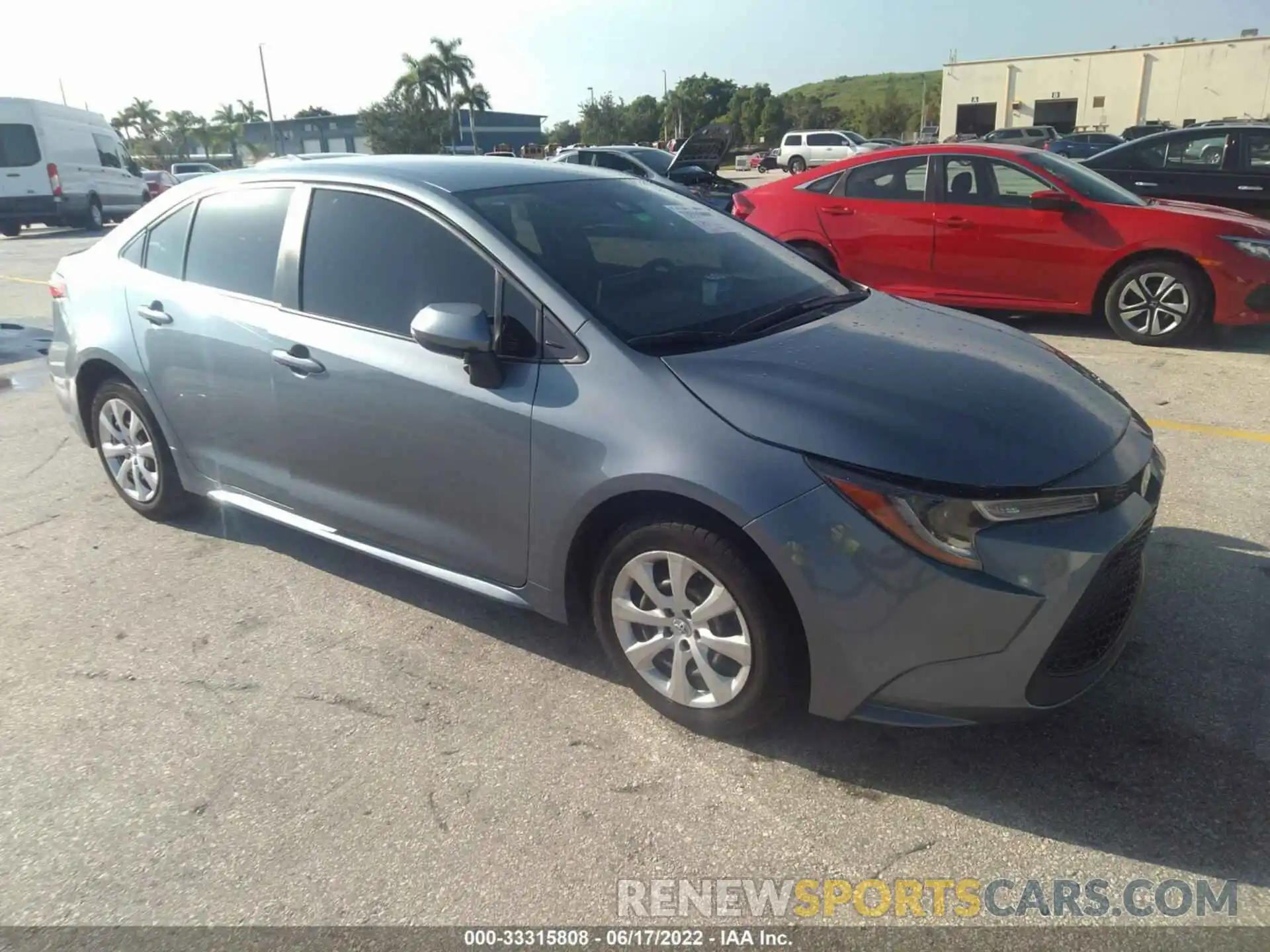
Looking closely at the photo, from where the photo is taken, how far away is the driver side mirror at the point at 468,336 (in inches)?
117

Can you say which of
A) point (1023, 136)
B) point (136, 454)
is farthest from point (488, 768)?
point (1023, 136)

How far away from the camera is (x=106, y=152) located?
2353 cm

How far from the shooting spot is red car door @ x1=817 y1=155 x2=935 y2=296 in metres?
7.82

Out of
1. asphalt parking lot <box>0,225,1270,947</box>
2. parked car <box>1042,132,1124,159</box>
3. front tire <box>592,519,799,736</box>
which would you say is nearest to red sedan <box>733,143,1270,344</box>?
asphalt parking lot <box>0,225,1270,947</box>

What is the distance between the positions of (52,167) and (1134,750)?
2383 centimetres

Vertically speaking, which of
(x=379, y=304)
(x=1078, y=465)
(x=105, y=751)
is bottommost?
(x=105, y=751)

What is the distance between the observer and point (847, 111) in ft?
324

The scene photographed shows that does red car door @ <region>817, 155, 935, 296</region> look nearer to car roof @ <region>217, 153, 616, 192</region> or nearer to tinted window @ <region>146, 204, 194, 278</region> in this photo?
car roof @ <region>217, 153, 616, 192</region>

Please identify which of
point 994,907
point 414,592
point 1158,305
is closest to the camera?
point 994,907

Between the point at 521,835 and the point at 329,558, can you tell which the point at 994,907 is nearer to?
the point at 521,835

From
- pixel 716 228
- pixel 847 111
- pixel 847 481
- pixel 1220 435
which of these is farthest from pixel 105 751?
pixel 847 111

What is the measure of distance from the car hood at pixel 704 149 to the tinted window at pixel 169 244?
1286 centimetres

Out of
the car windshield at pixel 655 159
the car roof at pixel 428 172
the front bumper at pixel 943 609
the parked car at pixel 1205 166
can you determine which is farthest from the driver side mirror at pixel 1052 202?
the car windshield at pixel 655 159

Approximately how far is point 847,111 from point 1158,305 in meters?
100
